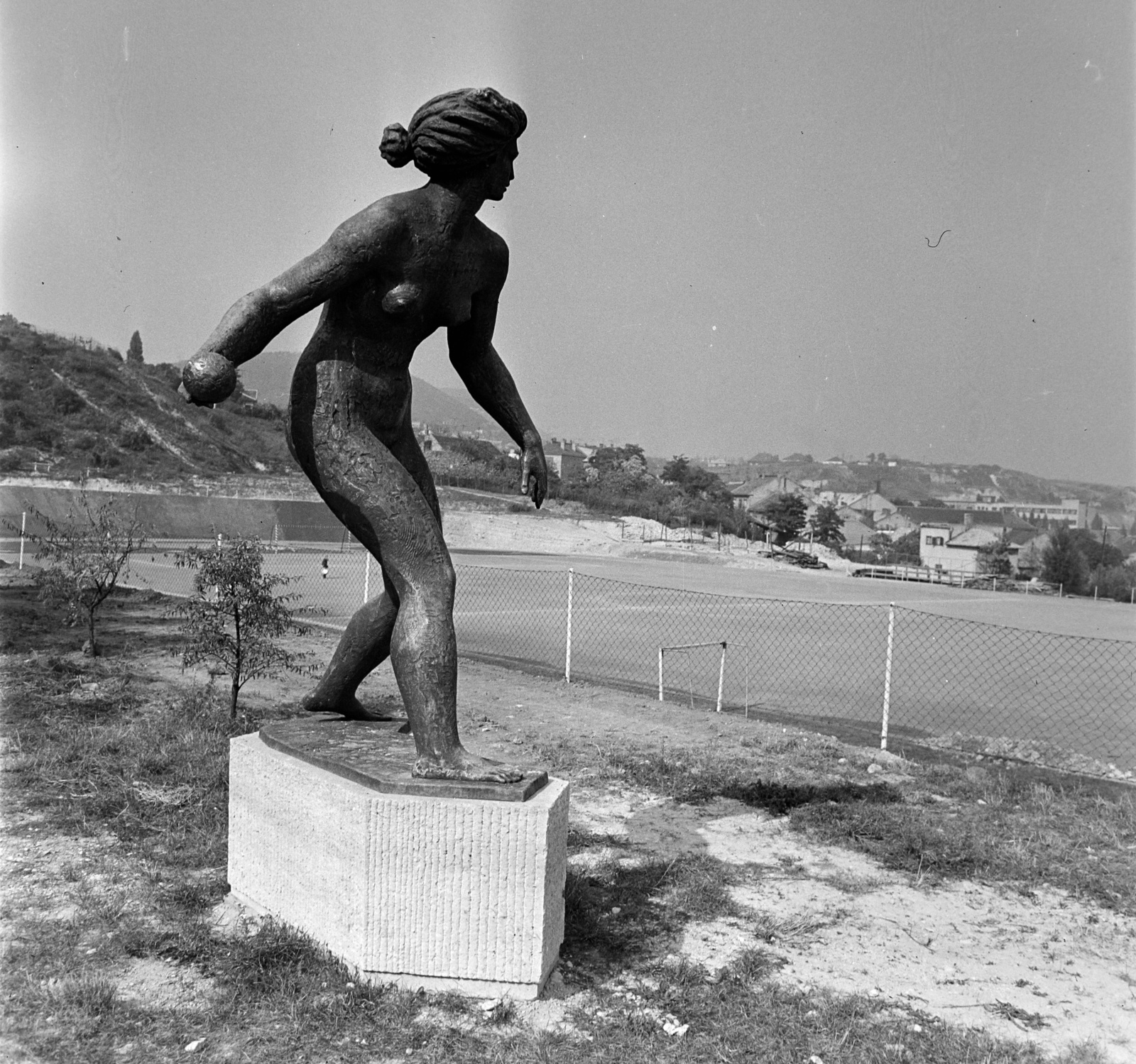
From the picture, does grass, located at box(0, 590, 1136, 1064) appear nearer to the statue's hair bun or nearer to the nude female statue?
the nude female statue

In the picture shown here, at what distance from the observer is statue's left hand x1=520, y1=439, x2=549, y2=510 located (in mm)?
4055

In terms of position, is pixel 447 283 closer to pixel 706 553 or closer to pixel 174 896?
pixel 174 896

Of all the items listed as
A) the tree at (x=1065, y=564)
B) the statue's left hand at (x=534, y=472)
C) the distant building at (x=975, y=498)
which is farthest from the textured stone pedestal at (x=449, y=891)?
the distant building at (x=975, y=498)

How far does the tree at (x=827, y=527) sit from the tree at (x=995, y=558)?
1504 cm

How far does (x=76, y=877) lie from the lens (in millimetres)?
3768

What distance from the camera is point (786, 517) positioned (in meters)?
69.5

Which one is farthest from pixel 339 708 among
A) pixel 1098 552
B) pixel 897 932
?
pixel 1098 552

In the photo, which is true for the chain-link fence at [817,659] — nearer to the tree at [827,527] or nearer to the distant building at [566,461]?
the tree at [827,527]

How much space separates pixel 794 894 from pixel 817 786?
1.88 metres

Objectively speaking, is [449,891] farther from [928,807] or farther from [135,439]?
[135,439]

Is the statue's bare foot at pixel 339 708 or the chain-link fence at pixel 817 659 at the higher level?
the statue's bare foot at pixel 339 708

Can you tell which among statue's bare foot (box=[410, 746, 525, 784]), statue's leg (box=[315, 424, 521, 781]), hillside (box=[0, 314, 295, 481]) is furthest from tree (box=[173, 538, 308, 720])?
hillside (box=[0, 314, 295, 481])

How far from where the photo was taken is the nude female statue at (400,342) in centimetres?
327

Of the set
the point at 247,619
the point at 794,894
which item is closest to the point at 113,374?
the point at 247,619
